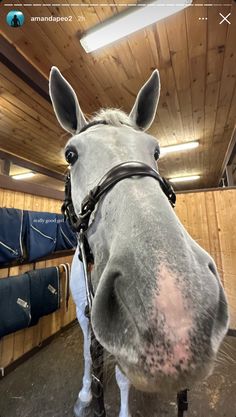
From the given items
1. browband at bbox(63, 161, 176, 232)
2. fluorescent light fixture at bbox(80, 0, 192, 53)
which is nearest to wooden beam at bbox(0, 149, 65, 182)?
fluorescent light fixture at bbox(80, 0, 192, 53)

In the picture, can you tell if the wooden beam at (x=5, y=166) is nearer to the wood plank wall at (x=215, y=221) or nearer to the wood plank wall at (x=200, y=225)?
the wood plank wall at (x=200, y=225)

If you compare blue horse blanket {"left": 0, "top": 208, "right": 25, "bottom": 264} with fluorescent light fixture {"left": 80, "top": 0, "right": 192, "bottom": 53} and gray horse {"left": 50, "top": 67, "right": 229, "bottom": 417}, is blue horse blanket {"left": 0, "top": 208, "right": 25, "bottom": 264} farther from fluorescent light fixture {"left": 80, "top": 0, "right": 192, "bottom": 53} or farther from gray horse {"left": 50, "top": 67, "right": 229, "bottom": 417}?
fluorescent light fixture {"left": 80, "top": 0, "right": 192, "bottom": 53}

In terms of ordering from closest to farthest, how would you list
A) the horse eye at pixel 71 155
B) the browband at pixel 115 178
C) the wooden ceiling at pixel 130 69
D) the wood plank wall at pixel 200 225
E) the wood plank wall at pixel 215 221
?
the browband at pixel 115 178 < the horse eye at pixel 71 155 < the wooden ceiling at pixel 130 69 < the wood plank wall at pixel 200 225 < the wood plank wall at pixel 215 221

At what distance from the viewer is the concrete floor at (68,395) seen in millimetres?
1356

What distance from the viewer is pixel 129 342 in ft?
1.18

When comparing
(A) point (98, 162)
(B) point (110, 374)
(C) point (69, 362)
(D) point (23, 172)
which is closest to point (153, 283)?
(A) point (98, 162)

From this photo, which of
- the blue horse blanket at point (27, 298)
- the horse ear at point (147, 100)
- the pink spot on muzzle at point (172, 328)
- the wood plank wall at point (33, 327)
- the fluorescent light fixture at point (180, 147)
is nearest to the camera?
the pink spot on muzzle at point (172, 328)

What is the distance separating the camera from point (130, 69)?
77.1 inches

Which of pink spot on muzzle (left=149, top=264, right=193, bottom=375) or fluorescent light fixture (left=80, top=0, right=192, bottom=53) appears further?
fluorescent light fixture (left=80, top=0, right=192, bottom=53)

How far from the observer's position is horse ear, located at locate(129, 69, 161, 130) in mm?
1040

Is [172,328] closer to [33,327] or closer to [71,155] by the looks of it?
[71,155]

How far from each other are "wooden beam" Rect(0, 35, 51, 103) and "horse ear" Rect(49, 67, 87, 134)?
1.04 meters

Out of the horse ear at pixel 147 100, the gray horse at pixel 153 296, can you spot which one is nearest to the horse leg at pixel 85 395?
the gray horse at pixel 153 296

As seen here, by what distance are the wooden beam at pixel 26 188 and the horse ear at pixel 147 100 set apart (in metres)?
1.50
